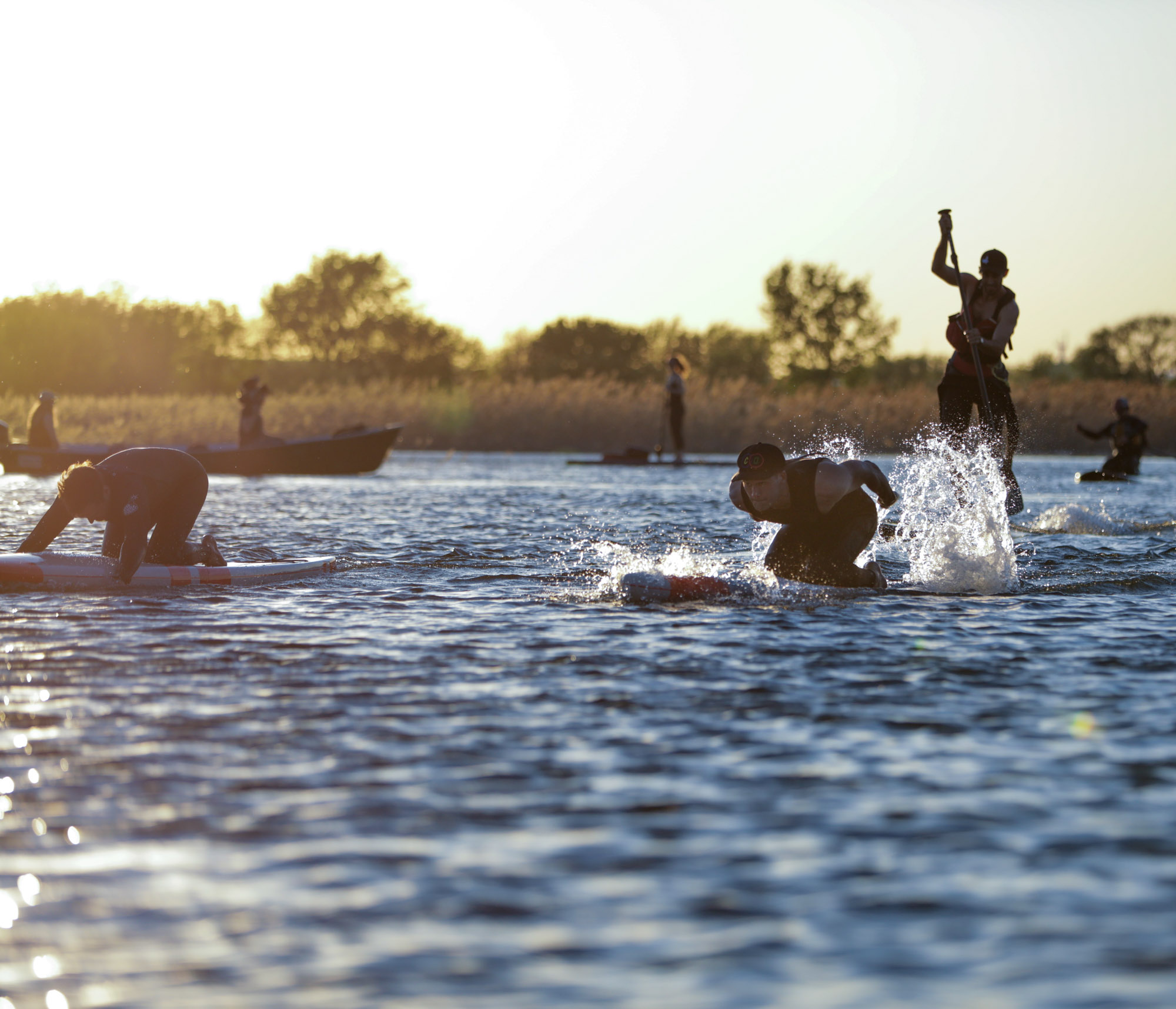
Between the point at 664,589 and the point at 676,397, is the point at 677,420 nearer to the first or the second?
the point at 676,397

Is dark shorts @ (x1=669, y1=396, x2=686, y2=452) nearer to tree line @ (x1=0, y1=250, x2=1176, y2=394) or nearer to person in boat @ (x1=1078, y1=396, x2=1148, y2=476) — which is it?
person in boat @ (x1=1078, y1=396, x2=1148, y2=476)

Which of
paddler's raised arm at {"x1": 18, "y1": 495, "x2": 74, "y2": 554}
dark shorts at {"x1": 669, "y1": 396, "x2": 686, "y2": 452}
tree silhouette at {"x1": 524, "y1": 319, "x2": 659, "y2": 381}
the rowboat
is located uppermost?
tree silhouette at {"x1": 524, "y1": 319, "x2": 659, "y2": 381}

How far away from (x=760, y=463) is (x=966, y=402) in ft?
14.2

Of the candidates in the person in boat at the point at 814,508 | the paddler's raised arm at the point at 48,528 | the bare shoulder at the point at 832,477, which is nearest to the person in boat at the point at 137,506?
the paddler's raised arm at the point at 48,528

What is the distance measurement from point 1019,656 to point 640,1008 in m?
4.37

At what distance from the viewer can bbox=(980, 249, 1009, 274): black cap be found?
11906 millimetres

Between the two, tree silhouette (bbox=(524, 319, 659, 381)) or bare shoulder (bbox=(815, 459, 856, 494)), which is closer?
bare shoulder (bbox=(815, 459, 856, 494))

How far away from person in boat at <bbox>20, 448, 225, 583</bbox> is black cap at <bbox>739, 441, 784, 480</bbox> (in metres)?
3.83

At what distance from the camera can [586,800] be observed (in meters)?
4.23

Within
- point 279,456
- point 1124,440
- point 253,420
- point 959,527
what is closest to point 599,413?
point 279,456

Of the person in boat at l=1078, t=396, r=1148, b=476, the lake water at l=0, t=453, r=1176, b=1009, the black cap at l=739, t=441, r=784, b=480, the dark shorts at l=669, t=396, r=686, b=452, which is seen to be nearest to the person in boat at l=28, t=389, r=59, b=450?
the dark shorts at l=669, t=396, r=686, b=452

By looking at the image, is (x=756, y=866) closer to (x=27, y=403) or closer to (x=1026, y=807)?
(x=1026, y=807)

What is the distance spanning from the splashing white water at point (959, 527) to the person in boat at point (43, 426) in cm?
1789

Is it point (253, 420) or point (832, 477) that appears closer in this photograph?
point (832, 477)
